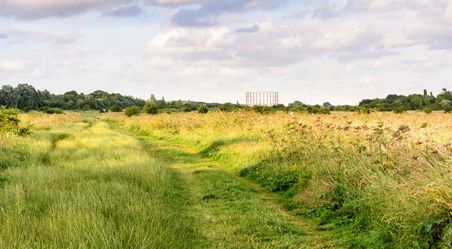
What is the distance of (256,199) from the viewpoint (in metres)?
11.2

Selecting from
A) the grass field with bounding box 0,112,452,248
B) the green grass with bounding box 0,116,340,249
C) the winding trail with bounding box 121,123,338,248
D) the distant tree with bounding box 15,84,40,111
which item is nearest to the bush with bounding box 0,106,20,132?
the grass field with bounding box 0,112,452,248

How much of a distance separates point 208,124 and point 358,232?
2209 centimetres

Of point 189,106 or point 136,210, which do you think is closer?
point 136,210

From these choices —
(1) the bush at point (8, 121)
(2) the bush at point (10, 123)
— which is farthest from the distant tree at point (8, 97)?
(1) the bush at point (8, 121)

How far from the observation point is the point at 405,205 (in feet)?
23.9

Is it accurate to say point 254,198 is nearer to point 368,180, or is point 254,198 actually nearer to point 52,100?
point 368,180

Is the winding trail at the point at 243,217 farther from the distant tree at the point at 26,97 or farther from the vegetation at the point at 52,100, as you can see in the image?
the distant tree at the point at 26,97

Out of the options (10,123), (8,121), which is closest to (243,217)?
(8,121)

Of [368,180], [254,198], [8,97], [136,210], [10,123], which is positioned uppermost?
[8,97]

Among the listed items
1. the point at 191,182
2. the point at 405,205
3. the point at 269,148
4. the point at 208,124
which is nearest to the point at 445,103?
the point at 208,124

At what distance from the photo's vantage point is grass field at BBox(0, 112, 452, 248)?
6508 millimetres

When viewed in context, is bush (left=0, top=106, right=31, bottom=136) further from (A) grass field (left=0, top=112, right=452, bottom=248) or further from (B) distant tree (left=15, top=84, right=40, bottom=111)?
(B) distant tree (left=15, top=84, right=40, bottom=111)

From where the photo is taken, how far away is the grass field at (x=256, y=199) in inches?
256

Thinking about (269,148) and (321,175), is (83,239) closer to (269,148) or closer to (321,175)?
(321,175)
